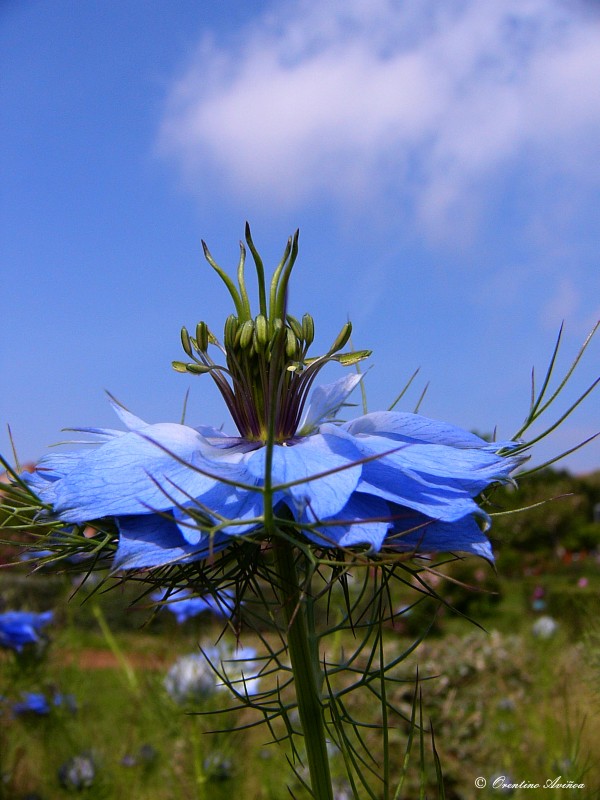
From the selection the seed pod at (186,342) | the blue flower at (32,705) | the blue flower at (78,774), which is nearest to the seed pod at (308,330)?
the seed pod at (186,342)

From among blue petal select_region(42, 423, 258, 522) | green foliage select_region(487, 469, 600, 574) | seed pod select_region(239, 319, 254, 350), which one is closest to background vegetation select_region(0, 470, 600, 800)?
blue petal select_region(42, 423, 258, 522)

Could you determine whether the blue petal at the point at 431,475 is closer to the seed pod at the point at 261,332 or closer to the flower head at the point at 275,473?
the flower head at the point at 275,473

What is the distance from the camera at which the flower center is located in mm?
1041

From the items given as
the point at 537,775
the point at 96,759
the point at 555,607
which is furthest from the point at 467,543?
the point at 555,607

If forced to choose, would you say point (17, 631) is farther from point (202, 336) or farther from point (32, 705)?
point (202, 336)

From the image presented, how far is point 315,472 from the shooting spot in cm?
82

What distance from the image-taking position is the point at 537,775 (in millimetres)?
3408

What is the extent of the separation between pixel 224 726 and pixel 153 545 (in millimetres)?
2438

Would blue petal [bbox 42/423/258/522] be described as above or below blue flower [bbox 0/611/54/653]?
below

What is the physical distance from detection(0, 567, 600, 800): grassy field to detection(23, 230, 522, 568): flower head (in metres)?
0.77

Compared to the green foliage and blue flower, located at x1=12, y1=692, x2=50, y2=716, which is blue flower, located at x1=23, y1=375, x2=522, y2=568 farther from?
the green foliage

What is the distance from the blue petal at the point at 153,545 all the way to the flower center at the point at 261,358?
0.26 m

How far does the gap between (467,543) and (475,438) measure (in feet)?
0.72

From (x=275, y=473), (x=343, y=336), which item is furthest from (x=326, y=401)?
(x=275, y=473)
